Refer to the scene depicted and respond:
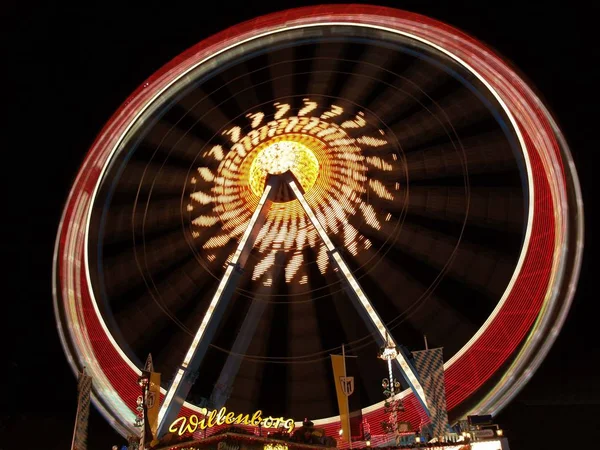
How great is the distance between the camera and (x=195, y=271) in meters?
13.9

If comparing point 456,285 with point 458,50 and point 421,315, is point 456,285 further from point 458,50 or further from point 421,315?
point 458,50

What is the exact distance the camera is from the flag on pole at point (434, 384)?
9.82 m

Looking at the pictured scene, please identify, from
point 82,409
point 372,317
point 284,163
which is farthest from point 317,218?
point 82,409

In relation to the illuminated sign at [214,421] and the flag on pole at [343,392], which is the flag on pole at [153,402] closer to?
the illuminated sign at [214,421]

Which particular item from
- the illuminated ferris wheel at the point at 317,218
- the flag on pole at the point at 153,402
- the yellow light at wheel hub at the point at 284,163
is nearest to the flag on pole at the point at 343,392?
the illuminated ferris wheel at the point at 317,218

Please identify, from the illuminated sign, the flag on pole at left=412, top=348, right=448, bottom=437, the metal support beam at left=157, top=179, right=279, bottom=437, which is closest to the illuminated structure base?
the illuminated sign

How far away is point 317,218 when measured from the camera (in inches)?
511

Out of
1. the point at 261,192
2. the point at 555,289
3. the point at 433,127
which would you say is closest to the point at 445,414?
the point at 555,289

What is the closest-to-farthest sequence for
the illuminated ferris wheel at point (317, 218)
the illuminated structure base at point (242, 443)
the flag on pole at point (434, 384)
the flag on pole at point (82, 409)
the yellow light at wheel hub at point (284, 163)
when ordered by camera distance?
the flag on pole at point (434, 384)
the illuminated ferris wheel at point (317, 218)
the flag on pole at point (82, 409)
the illuminated structure base at point (242, 443)
the yellow light at wheel hub at point (284, 163)

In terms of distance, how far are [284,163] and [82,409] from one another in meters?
7.41

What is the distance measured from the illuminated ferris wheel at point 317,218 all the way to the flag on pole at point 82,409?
0.25 meters

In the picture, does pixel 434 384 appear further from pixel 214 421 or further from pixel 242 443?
pixel 214 421

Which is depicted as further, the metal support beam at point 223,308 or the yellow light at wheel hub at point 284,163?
the yellow light at wheel hub at point 284,163

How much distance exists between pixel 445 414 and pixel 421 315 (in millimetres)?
3047
